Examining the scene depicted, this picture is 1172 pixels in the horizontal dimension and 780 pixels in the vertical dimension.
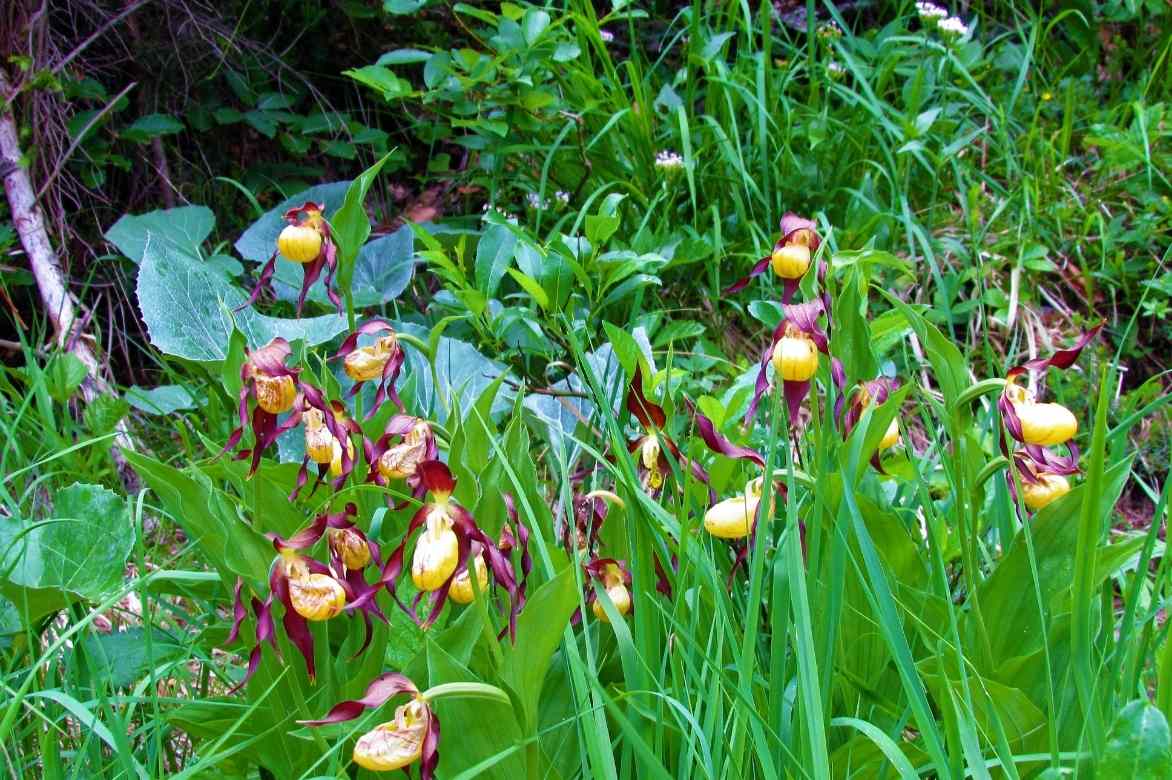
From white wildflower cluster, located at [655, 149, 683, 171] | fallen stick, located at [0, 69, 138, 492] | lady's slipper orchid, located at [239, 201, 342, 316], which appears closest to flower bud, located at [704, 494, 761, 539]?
lady's slipper orchid, located at [239, 201, 342, 316]

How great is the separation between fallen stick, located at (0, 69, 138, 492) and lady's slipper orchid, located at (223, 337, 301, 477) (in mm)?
1209

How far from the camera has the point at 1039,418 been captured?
0.93 meters

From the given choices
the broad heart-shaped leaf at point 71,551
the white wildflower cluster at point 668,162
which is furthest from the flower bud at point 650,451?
the white wildflower cluster at point 668,162

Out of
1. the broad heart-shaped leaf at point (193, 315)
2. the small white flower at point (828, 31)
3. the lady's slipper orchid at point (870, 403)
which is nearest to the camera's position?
the lady's slipper orchid at point (870, 403)

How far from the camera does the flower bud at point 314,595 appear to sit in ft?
2.71

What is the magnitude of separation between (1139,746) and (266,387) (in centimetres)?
74

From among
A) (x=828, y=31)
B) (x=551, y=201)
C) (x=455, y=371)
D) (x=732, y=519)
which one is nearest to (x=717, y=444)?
(x=732, y=519)

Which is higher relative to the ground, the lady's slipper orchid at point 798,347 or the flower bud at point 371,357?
the lady's slipper orchid at point 798,347

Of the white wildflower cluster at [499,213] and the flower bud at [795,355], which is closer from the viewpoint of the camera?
the flower bud at [795,355]

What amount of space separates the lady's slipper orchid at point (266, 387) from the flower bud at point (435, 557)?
0.20 meters

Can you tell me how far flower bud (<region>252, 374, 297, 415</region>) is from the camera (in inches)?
37.1

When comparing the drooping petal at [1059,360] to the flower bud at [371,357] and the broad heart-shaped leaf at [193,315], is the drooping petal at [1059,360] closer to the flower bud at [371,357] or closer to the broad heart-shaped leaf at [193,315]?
the flower bud at [371,357]

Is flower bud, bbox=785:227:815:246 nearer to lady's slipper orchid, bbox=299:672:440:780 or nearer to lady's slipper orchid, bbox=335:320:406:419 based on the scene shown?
lady's slipper orchid, bbox=335:320:406:419

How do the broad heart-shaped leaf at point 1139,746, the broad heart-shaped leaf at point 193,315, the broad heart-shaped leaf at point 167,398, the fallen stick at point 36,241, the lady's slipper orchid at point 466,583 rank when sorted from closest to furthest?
the broad heart-shaped leaf at point 1139,746, the lady's slipper orchid at point 466,583, the broad heart-shaped leaf at point 193,315, the broad heart-shaped leaf at point 167,398, the fallen stick at point 36,241
